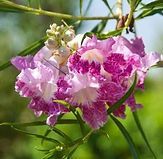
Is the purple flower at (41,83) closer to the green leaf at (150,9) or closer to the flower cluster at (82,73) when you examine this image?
the flower cluster at (82,73)

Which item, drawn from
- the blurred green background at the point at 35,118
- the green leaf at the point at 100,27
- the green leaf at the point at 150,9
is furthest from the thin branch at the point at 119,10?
the blurred green background at the point at 35,118

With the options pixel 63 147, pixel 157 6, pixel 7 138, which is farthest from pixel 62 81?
pixel 7 138

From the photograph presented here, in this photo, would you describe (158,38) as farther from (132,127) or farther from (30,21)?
(132,127)

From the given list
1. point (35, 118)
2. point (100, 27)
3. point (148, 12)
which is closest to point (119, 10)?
point (148, 12)

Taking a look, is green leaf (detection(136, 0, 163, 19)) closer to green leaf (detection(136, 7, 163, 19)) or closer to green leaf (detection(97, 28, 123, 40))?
green leaf (detection(136, 7, 163, 19))

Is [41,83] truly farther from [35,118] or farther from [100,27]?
[35,118]

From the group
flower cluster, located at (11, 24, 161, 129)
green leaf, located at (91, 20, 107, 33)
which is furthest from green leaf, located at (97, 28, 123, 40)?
green leaf, located at (91, 20, 107, 33)

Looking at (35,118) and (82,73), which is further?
(35,118)
